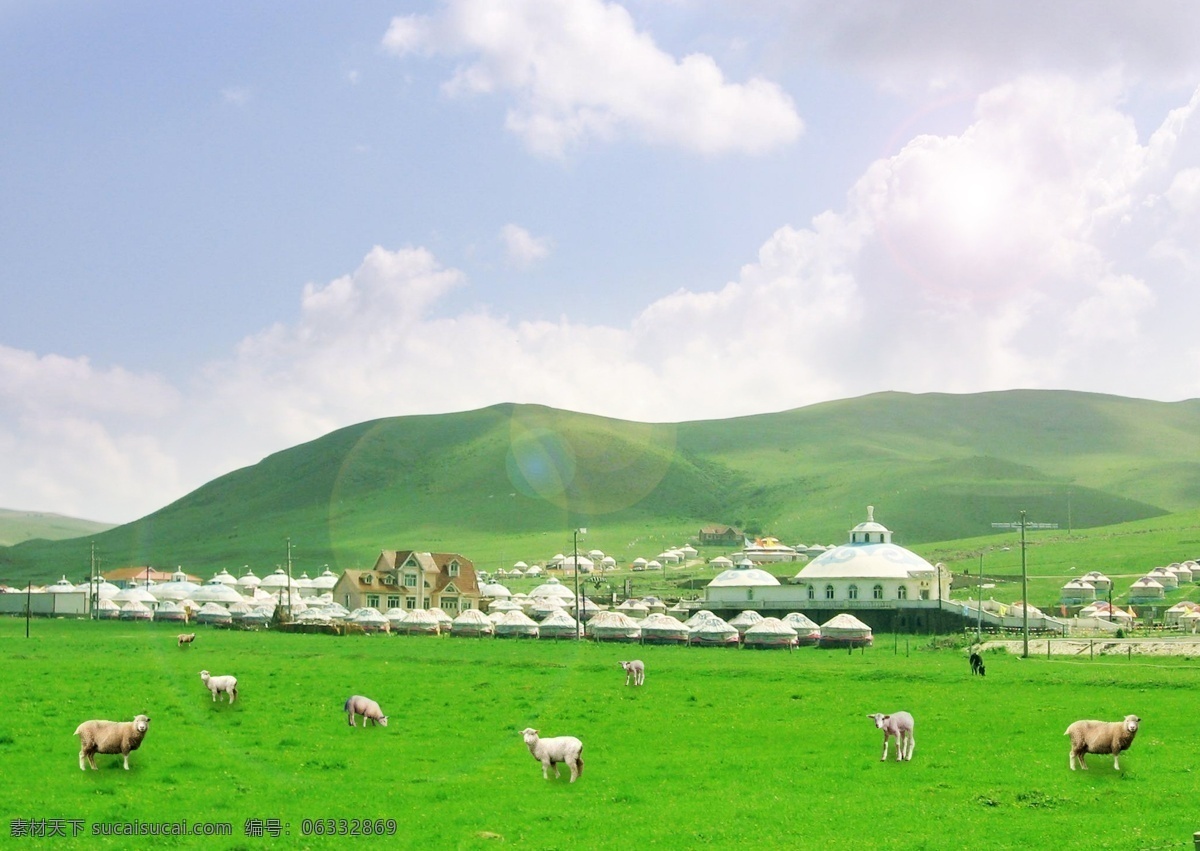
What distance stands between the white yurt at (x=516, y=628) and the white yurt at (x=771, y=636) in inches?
678

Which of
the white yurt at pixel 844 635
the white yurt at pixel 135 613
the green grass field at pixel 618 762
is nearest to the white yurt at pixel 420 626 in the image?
the white yurt at pixel 135 613

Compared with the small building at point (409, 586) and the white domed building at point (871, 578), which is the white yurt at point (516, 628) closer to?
the white domed building at point (871, 578)

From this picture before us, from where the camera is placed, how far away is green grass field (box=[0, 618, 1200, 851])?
20.4 m

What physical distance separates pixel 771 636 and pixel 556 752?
61886 mm

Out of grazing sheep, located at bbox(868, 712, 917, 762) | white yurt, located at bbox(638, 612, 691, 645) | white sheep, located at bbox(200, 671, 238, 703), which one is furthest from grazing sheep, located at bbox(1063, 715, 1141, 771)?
white yurt, located at bbox(638, 612, 691, 645)

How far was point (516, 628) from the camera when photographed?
9475 centimetres

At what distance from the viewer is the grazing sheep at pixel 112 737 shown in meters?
23.8

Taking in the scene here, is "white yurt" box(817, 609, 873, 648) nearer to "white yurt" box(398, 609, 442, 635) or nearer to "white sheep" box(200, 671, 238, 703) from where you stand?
"white yurt" box(398, 609, 442, 635)

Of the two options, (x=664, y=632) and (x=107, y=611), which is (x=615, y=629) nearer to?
(x=664, y=632)

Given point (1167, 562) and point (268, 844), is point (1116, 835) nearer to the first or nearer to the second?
point (268, 844)

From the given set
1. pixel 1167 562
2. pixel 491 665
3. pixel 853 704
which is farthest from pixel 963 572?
pixel 853 704

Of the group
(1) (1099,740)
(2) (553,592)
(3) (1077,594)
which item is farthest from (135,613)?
(1) (1099,740)

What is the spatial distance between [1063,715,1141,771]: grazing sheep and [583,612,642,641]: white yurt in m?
63.1

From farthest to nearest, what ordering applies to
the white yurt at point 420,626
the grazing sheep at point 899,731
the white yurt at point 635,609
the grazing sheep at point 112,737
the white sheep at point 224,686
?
the white yurt at point 635,609
the white yurt at point 420,626
the white sheep at point 224,686
the grazing sheep at point 899,731
the grazing sheep at point 112,737
